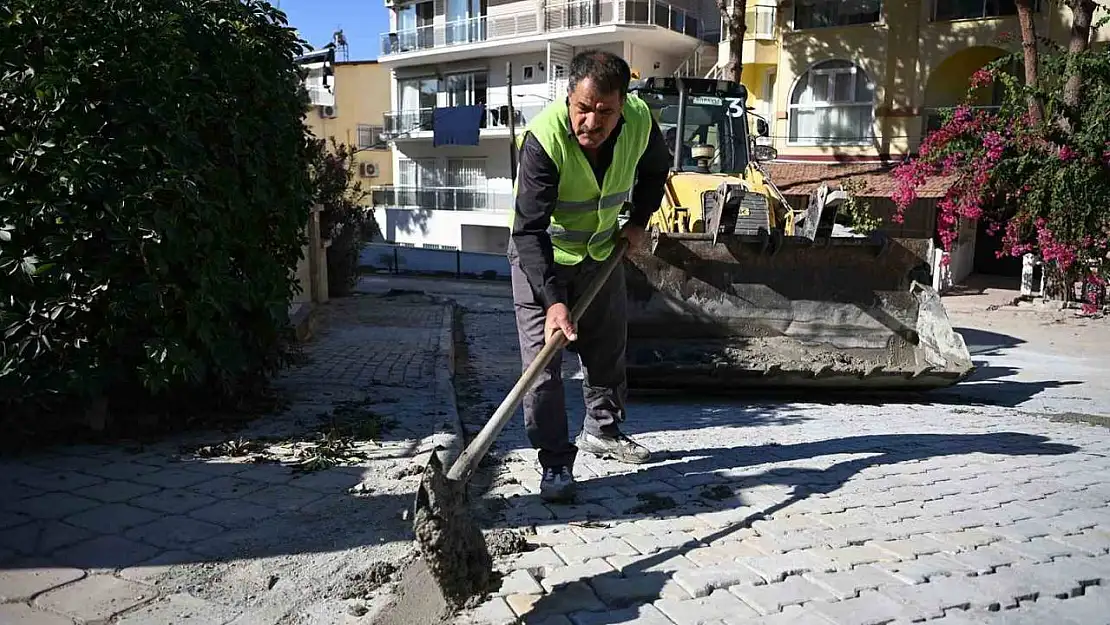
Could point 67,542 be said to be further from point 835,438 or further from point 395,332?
point 395,332

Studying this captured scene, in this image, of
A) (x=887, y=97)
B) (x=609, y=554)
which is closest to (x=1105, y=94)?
(x=887, y=97)

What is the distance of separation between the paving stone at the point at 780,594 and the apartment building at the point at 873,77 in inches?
689

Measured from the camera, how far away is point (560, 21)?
28.0m

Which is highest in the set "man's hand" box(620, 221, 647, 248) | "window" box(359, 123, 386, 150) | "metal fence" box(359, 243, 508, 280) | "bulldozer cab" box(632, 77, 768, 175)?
"window" box(359, 123, 386, 150)

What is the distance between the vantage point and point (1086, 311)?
12664 mm

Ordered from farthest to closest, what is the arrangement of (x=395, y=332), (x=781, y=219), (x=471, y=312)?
1. (x=471, y=312)
2. (x=395, y=332)
3. (x=781, y=219)

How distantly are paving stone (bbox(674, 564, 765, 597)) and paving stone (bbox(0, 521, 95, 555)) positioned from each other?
7.46ft

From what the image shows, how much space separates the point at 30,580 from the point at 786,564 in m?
2.64

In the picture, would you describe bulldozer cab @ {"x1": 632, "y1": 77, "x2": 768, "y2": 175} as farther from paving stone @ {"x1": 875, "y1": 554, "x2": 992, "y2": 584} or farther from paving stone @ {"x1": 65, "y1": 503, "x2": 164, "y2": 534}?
paving stone @ {"x1": 65, "y1": 503, "x2": 164, "y2": 534}

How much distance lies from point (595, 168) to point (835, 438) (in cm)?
232

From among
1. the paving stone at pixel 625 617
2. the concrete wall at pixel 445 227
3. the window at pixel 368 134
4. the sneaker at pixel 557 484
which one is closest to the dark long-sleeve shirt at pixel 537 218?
the sneaker at pixel 557 484

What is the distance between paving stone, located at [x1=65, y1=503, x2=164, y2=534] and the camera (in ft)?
10.8

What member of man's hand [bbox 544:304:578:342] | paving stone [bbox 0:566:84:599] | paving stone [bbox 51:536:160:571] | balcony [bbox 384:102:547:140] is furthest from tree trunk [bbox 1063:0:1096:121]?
balcony [bbox 384:102:547:140]

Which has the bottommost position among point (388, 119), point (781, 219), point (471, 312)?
point (471, 312)
